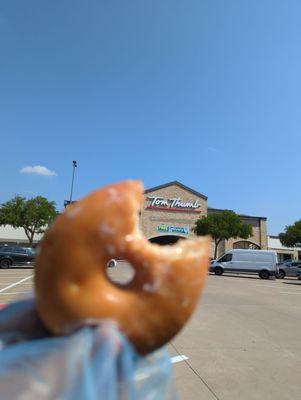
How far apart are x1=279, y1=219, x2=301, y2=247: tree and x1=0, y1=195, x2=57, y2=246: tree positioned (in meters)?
27.8

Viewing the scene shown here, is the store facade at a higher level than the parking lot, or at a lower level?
higher

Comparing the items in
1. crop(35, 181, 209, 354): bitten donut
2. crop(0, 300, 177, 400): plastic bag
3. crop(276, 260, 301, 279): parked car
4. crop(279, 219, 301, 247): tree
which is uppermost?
crop(279, 219, 301, 247): tree

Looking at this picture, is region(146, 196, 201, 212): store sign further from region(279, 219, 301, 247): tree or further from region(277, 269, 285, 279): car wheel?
region(277, 269, 285, 279): car wheel

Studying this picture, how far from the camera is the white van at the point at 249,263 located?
30095mm

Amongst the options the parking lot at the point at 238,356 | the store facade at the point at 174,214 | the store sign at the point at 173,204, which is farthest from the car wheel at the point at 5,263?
the store sign at the point at 173,204

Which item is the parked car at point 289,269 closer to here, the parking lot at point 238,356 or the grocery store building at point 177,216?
the grocery store building at point 177,216

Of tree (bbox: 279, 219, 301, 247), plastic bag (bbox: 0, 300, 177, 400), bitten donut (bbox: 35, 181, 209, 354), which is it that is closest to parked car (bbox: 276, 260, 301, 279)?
tree (bbox: 279, 219, 301, 247)

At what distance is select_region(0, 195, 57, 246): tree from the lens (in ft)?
147

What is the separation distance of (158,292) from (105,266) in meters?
0.22

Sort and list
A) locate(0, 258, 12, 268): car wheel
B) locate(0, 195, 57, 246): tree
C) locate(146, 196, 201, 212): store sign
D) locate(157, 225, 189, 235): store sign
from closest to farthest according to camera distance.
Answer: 1. locate(0, 258, 12, 268): car wheel
2. locate(0, 195, 57, 246): tree
3. locate(157, 225, 189, 235): store sign
4. locate(146, 196, 201, 212): store sign

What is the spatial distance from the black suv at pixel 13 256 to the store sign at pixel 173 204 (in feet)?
93.9

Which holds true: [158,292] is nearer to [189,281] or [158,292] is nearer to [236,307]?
[189,281]

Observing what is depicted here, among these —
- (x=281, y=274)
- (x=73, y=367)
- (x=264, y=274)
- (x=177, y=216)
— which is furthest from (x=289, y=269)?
(x=73, y=367)

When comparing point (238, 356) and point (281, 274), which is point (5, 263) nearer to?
point (281, 274)
